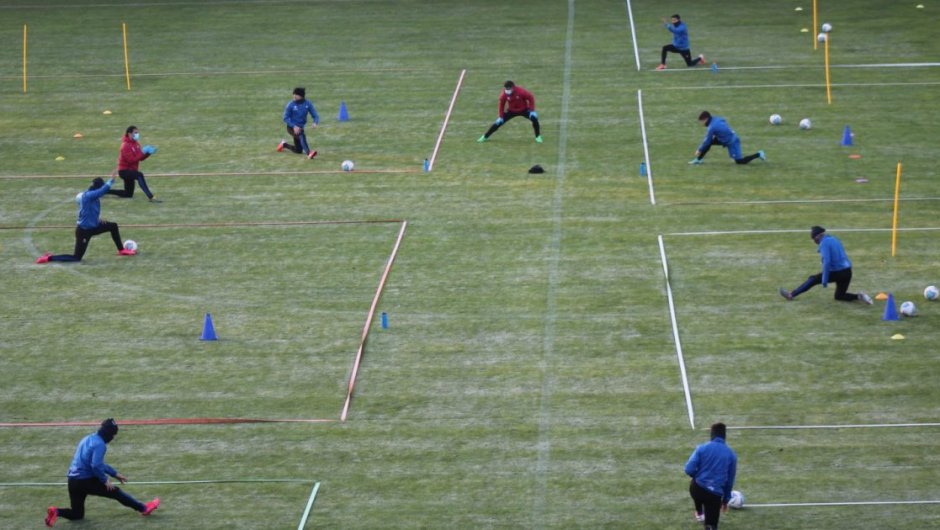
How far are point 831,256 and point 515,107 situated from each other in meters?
12.2

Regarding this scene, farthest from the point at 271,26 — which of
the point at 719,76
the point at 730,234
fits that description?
the point at 730,234

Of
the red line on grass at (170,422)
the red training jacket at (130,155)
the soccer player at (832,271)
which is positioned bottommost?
the red line on grass at (170,422)

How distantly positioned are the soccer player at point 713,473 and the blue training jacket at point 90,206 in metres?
14.3

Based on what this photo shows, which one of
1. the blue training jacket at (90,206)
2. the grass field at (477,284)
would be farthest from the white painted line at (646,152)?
the blue training jacket at (90,206)

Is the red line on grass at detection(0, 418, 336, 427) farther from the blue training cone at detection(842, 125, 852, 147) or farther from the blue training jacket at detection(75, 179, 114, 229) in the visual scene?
the blue training cone at detection(842, 125, 852, 147)

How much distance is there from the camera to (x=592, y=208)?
30.0m

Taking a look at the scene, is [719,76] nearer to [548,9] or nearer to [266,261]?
[548,9]

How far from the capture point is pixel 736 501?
58.9ft

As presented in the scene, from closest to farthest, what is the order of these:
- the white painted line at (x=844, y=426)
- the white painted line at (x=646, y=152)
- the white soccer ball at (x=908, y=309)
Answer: the white painted line at (x=844, y=426)
the white soccer ball at (x=908, y=309)
the white painted line at (x=646, y=152)

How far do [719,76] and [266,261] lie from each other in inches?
682

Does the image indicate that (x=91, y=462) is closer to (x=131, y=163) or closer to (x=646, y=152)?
(x=131, y=163)

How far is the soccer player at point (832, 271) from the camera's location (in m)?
23.8

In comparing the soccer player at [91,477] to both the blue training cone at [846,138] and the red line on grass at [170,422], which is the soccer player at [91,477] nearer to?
the red line on grass at [170,422]

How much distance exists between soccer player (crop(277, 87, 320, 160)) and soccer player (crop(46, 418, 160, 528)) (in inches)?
654
